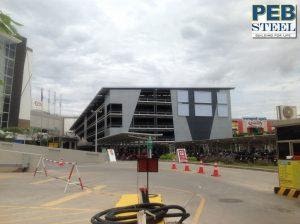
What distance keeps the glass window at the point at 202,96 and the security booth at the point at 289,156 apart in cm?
9435

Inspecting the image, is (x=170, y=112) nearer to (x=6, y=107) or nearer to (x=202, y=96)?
(x=202, y=96)

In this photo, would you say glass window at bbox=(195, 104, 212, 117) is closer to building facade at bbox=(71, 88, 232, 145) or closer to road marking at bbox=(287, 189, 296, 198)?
building facade at bbox=(71, 88, 232, 145)

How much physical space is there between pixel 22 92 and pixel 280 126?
75.5 metres

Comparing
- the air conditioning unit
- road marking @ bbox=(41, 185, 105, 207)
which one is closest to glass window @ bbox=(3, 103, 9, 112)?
the air conditioning unit

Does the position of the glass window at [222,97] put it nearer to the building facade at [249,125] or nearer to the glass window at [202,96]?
the glass window at [202,96]

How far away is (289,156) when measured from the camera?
17438 millimetres

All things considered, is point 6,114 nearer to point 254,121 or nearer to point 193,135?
point 193,135

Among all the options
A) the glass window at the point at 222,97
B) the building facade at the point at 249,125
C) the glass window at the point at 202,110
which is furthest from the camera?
the building facade at the point at 249,125

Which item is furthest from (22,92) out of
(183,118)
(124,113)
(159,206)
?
(159,206)

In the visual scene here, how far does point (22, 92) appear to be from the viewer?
3452 inches

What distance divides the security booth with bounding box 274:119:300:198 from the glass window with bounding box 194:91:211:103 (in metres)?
94.3

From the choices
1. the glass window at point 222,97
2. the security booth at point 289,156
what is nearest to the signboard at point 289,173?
the security booth at point 289,156

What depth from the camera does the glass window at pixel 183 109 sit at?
112m

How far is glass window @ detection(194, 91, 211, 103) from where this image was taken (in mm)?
112644
